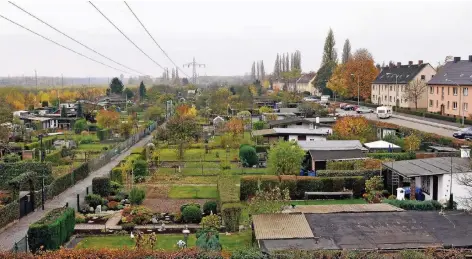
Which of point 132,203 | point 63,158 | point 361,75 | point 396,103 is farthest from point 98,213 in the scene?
point 361,75

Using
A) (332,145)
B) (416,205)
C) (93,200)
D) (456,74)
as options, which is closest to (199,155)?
(332,145)

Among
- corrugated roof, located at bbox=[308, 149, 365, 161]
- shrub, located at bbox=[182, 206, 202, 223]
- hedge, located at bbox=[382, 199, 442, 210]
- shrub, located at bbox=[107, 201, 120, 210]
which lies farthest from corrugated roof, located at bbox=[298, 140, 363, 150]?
shrub, located at bbox=[107, 201, 120, 210]

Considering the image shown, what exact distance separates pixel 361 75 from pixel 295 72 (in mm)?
63636

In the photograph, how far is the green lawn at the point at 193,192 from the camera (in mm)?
29431

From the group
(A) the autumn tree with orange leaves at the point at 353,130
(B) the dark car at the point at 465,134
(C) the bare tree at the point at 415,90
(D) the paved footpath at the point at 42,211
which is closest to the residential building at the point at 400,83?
(C) the bare tree at the point at 415,90

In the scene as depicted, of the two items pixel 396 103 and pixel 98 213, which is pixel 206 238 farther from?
pixel 396 103

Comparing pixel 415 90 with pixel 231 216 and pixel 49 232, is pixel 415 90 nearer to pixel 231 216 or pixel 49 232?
pixel 231 216

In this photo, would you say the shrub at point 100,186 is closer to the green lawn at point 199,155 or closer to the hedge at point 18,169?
the hedge at point 18,169

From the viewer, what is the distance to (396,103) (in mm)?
74875

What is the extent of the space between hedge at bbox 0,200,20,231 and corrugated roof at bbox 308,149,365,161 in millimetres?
17449

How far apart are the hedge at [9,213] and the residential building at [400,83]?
5608 centimetres

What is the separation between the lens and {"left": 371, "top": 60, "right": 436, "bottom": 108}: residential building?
235 feet

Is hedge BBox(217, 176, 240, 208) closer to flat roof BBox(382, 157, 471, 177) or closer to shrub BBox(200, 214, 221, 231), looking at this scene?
shrub BBox(200, 214, 221, 231)

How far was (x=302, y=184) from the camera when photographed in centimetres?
2886
